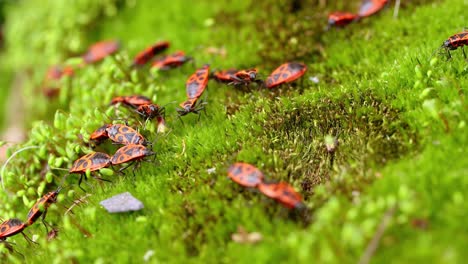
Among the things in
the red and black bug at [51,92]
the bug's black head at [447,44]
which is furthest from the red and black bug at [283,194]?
the red and black bug at [51,92]

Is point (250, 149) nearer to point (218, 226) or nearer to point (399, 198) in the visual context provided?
point (218, 226)

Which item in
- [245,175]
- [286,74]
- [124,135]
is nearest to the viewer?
[245,175]

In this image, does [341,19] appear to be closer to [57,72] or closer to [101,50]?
[101,50]

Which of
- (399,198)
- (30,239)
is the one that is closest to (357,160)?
(399,198)

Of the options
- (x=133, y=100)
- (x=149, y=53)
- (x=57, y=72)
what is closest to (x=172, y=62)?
(x=149, y=53)

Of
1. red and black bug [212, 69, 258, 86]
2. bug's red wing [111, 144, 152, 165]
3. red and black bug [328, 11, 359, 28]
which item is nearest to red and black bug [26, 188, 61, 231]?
bug's red wing [111, 144, 152, 165]

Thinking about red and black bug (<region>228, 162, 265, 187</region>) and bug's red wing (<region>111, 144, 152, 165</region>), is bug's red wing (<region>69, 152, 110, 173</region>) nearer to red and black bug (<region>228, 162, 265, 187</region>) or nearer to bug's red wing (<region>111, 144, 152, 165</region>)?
bug's red wing (<region>111, 144, 152, 165</region>)

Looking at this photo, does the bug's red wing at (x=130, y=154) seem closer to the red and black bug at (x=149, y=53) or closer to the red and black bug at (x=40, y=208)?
the red and black bug at (x=40, y=208)
